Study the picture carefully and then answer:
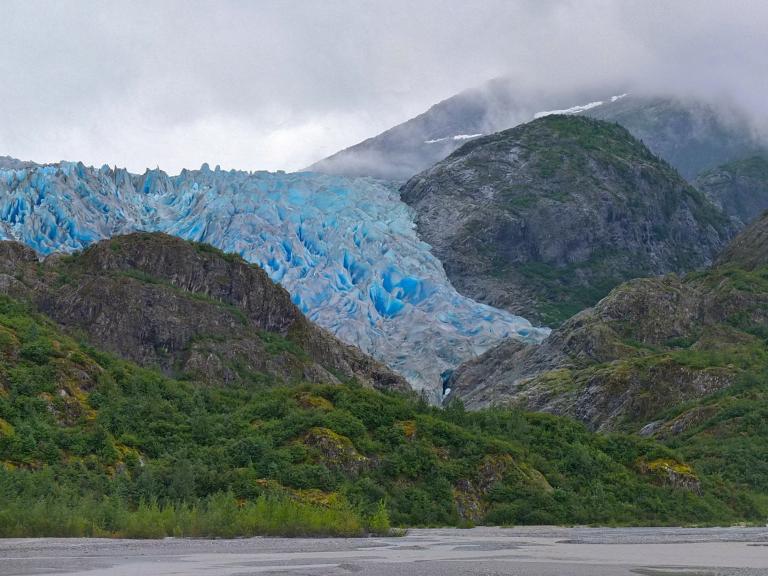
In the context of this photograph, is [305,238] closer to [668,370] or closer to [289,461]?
[668,370]

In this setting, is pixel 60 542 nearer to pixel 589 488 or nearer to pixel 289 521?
pixel 289 521

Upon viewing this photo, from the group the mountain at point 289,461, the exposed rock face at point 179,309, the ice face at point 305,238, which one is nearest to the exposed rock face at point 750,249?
the ice face at point 305,238

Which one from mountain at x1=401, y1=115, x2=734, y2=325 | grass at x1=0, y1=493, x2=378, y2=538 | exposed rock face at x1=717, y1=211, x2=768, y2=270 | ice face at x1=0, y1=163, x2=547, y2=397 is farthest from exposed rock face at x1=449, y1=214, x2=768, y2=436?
grass at x1=0, y1=493, x2=378, y2=538

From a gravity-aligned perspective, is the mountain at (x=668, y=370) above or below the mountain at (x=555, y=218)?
below

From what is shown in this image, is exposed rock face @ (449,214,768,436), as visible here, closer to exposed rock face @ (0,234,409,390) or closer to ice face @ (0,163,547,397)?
ice face @ (0,163,547,397)

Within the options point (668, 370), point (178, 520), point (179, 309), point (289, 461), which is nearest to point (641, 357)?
point (668, 370)

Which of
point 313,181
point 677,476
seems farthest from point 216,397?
point 313,181

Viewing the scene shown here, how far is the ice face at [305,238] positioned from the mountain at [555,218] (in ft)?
54.5

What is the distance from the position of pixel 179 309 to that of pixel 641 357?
1876 inches

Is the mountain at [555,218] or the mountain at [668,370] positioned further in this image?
the mountain at [555,218]

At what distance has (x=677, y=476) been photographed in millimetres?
56188

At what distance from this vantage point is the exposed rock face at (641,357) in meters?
90.1

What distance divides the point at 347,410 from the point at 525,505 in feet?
34.1

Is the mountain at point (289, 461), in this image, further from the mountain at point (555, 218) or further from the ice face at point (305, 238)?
the mountain at point (555, 218)
